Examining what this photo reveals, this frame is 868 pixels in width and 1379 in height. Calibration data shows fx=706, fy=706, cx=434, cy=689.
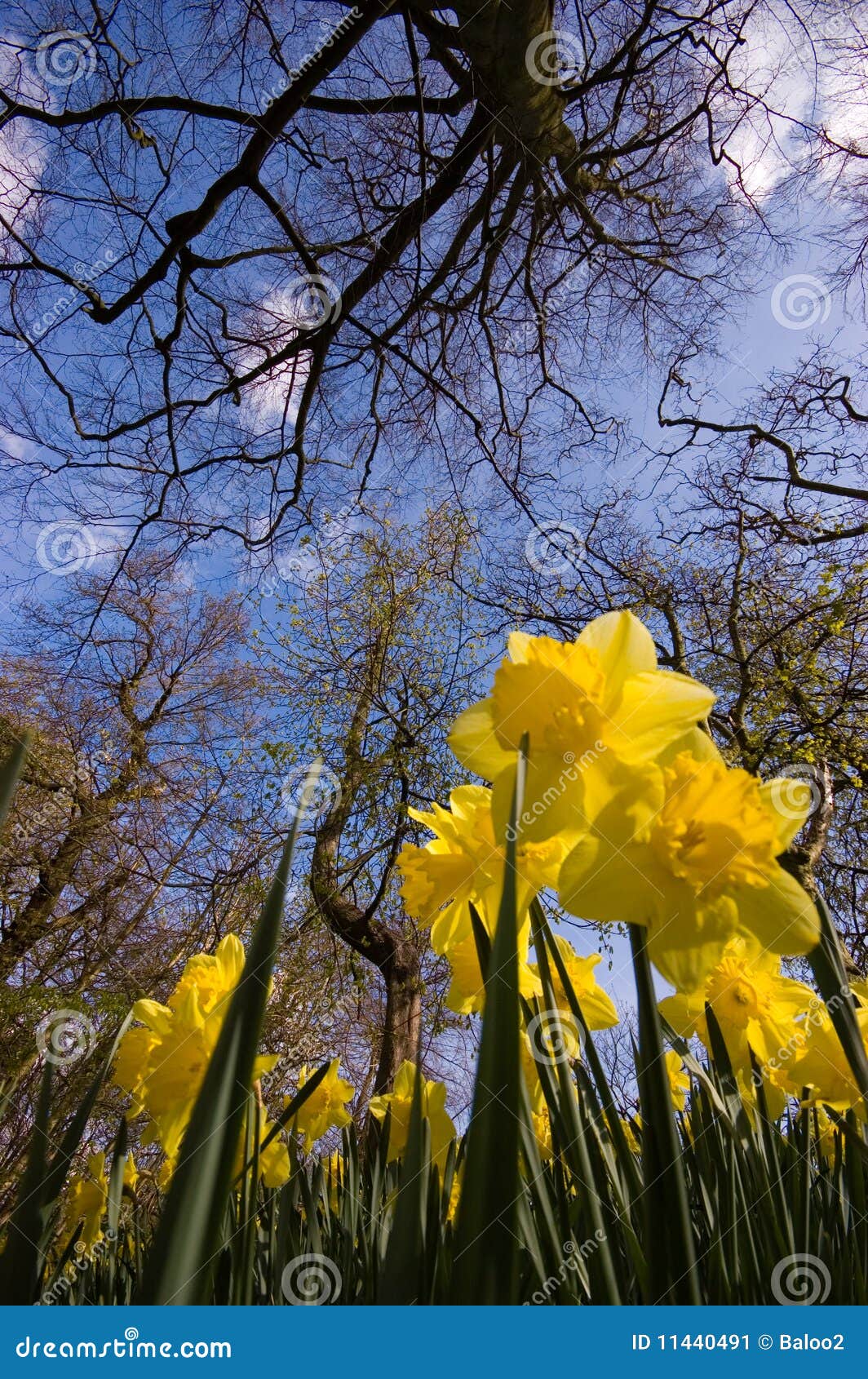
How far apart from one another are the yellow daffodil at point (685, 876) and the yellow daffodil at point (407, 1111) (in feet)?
2.39

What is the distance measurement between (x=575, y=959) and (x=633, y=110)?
5.19 metres

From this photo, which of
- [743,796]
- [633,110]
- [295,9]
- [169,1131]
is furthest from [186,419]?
[743,796]

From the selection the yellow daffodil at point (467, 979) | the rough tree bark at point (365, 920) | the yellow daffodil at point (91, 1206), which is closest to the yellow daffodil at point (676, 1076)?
the yellow daffodil at point (467, 979)

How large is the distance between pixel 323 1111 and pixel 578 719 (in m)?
1.21

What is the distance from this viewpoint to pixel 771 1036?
92cm

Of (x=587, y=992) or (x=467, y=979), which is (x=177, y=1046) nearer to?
(x=467, y=979)

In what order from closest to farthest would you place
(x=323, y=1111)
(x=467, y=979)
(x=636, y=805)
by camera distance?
(x=636, y=805) < (x=467, y=979) < (x=323, y=1111)

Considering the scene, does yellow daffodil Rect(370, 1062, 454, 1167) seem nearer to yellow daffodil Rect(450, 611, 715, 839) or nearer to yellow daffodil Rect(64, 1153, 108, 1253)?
yellow daffodil Rect(64, 1153, 108, 1253)

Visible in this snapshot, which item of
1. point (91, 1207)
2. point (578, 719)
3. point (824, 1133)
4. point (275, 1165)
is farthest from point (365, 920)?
point (578, 719)

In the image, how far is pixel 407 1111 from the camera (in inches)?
50.2

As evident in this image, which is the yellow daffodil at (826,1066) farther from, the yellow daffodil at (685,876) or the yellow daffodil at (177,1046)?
the yellow daffodil at (177,1046)

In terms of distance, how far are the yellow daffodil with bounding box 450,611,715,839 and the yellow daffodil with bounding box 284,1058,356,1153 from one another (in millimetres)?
1036

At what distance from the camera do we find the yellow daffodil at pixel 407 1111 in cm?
111
